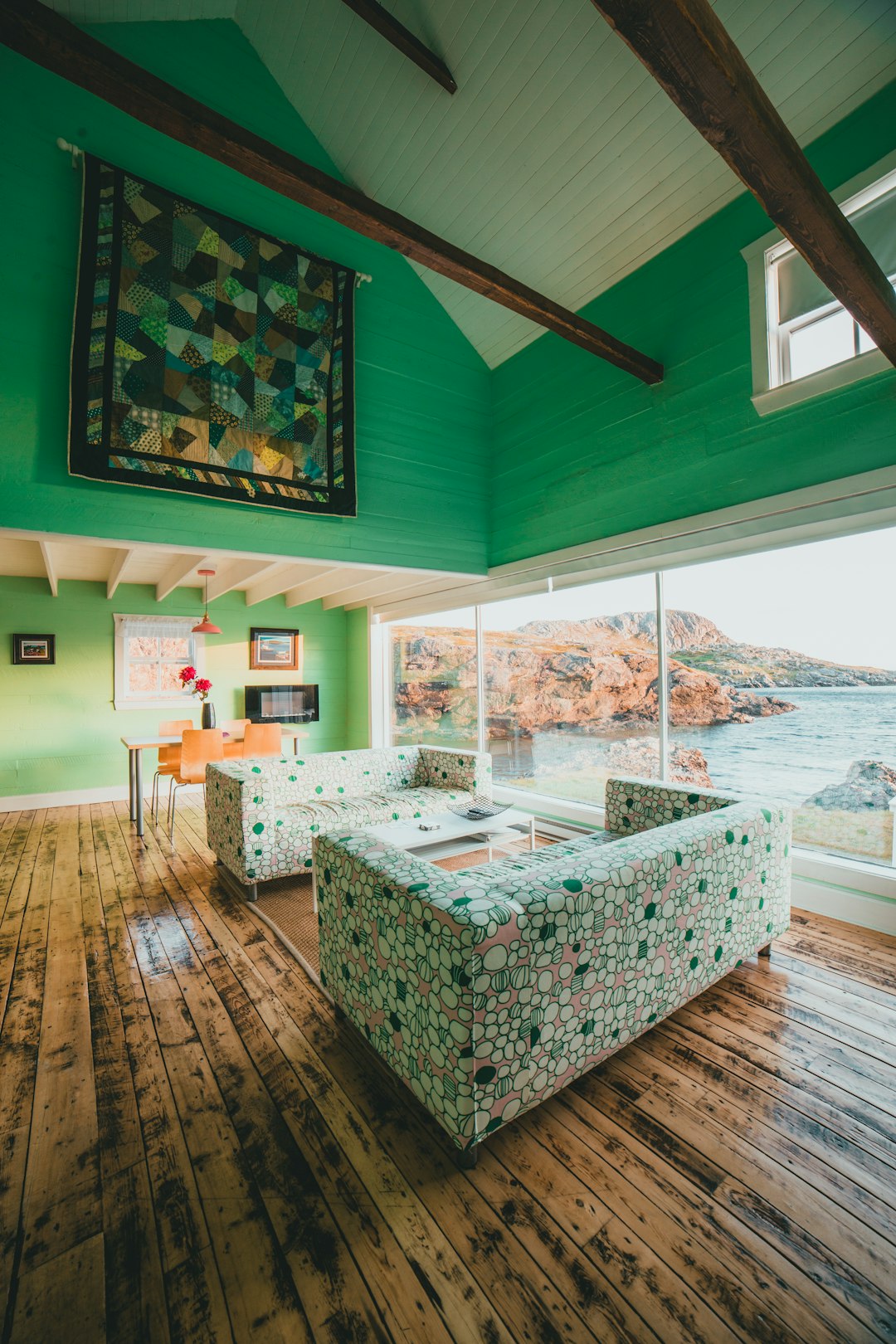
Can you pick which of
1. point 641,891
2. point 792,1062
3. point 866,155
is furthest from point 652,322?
point 792,1062

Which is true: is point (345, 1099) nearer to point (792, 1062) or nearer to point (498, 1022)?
point (498, 1022)

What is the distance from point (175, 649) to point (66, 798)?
2002 millimetres

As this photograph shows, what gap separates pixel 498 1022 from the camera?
4.96ft

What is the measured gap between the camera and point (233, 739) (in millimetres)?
5773

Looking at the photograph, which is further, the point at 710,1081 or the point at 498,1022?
the point at 710,1081

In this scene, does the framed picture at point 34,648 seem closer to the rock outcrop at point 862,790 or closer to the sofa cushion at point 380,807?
the sofa cushion at point 380,807

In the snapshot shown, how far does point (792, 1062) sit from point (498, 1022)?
4.14 ft

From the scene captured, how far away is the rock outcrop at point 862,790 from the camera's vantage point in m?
3.03

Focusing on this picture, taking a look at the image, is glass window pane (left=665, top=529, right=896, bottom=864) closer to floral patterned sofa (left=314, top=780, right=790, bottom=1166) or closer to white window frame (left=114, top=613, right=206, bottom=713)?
floral patterned sofa (left=314, top=780, right=790, bottom=1166)

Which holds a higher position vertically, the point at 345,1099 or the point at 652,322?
the point at 652,322

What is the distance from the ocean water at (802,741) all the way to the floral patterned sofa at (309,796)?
5.68 ft

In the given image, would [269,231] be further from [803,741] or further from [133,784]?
[803,741]

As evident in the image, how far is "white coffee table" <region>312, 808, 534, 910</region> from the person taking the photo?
10.6ft

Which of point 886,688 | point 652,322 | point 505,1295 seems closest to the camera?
point 505,1295
